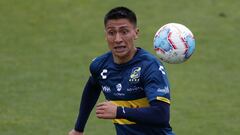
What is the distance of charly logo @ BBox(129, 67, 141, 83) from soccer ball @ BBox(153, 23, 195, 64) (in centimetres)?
91

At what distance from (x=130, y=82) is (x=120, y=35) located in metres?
0.49

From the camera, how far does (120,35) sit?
658 cm

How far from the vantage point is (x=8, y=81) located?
13.5m

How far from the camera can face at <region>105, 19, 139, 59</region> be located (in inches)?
259

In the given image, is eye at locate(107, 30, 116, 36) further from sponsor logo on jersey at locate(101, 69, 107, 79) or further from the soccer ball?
the soccer ball

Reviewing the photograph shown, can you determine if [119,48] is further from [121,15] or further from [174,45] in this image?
[174,45]

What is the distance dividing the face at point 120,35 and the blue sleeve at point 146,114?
698 millimetres

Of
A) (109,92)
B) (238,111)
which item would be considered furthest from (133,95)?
(238,111)

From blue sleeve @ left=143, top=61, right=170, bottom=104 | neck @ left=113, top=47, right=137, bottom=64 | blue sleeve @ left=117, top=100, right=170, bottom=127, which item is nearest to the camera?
blue sleeve @ left=117, top=100, right=170, bottom=127

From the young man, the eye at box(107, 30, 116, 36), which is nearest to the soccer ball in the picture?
the young man

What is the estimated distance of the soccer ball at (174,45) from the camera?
296 inches

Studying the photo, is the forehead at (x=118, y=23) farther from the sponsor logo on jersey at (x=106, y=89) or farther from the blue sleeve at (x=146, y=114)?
the blue sleeve at (x=146, y=114)

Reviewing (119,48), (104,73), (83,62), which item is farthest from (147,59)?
(83,62)

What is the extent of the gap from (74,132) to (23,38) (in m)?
9.26
